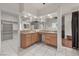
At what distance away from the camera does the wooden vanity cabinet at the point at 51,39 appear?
2.18m

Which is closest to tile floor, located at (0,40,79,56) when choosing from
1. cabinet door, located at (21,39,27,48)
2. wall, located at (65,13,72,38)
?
cabinet door, located at (21,39,27,48)

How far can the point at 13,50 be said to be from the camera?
214 centimetres

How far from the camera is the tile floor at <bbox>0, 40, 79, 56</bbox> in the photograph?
2084 mm

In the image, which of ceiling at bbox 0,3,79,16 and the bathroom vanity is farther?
the bathroom vanity

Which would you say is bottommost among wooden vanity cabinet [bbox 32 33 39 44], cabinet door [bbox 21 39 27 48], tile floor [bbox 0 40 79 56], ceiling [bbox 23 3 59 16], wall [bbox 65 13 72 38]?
tile floor [bbox 0 40 79 56]

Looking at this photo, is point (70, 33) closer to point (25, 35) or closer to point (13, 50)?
point (25, 35)

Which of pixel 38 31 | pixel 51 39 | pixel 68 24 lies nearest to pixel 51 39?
pixel 51 39

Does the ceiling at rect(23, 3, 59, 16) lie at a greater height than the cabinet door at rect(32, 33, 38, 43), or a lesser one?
greater

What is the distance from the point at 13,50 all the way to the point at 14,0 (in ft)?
3.70

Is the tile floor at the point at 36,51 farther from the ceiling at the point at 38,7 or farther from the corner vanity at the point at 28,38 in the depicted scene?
the ceiling at the point at 38,7

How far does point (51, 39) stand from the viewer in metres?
2.22

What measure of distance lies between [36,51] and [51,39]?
462 millimetres

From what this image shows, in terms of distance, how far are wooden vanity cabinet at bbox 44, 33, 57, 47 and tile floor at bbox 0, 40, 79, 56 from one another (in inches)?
4.7

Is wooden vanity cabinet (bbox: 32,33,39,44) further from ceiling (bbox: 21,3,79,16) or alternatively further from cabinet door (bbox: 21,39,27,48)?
ceiling (bbox: 21,3,79,16)
